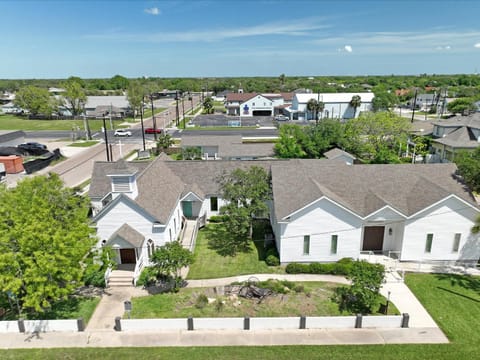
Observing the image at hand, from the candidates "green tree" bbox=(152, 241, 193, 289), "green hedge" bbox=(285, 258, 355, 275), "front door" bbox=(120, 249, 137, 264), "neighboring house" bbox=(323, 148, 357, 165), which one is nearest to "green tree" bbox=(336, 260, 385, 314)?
"green hedge" bbox=(285, 258, 355, 275)

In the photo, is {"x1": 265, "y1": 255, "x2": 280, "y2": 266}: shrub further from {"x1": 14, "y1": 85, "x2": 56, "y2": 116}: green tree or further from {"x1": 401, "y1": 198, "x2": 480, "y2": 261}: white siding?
{"x1": 14, "y1": 85, "x2": 56, "y2": 116}: green tree

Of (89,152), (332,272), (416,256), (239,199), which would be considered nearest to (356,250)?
(332,272)

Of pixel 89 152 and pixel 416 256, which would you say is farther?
pixel 89 152

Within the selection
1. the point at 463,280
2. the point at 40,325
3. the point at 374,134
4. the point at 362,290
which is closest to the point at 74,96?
the point at 374,134

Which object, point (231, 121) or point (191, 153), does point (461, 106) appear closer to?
point (231, 121)

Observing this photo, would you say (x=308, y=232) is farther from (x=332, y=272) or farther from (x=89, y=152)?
(x=89, y=152)
